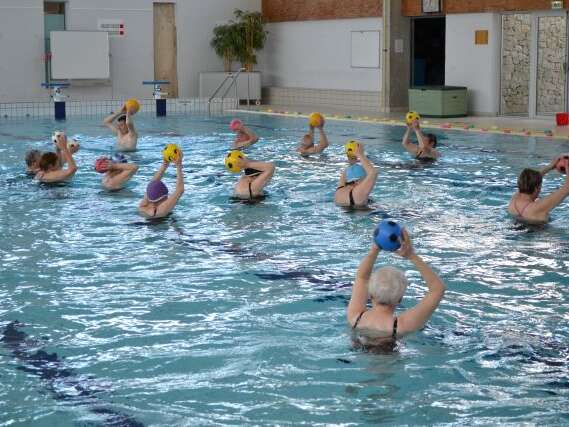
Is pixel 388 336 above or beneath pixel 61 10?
beneath

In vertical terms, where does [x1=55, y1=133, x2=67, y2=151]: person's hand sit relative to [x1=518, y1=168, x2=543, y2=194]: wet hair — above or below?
above

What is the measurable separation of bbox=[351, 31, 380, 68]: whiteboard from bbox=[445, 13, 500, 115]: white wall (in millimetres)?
2064

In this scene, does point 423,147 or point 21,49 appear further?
point 21,49

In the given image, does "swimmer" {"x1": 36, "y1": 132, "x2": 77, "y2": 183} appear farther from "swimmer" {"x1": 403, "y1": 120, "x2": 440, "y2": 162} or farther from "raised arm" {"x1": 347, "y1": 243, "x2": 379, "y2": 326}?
"raised arm" {"x1": 347, "y1": 243, "x2": 379, "y2": 326}

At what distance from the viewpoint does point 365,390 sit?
182 inches

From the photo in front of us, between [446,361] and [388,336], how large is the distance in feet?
1.12

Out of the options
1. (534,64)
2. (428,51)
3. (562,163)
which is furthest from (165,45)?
(562,163)

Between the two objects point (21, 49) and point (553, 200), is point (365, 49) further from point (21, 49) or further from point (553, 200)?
point (553, 200)

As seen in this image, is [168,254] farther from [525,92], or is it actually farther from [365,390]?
[525,92]

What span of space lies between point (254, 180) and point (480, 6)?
36.2 ft

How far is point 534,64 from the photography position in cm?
1867

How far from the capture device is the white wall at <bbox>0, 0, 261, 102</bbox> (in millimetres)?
22062

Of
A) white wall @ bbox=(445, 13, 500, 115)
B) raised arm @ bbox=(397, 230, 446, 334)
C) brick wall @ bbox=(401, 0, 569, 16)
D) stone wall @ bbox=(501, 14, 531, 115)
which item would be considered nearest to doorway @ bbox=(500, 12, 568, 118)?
stone wall @ bbox=(501, 14, 531, 115)

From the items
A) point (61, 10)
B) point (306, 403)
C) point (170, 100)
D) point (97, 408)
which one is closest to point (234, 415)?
point (306, 403)
